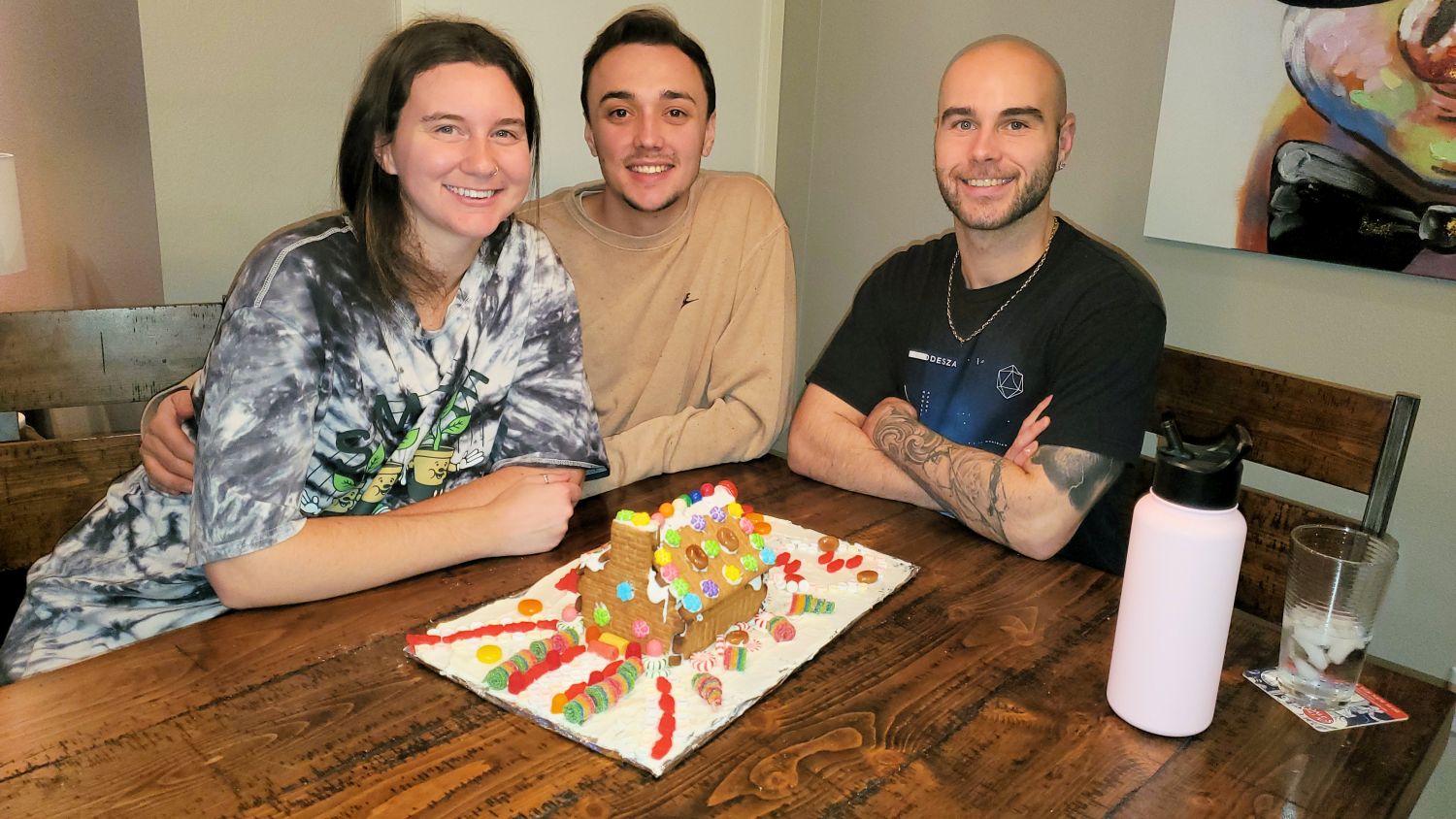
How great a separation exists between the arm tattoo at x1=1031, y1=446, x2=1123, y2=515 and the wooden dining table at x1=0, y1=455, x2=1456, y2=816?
30cm

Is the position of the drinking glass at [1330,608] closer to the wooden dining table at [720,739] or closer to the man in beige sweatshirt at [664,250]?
the wooden dining table at [720,739]

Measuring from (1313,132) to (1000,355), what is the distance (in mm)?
921

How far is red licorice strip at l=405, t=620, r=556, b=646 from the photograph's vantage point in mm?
1097

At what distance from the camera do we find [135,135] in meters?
2.61

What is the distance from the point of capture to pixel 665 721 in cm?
98

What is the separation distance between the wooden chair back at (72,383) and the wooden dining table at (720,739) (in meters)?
0.64

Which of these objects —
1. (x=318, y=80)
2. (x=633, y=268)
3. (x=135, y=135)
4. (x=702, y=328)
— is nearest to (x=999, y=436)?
(x=702, y=328)

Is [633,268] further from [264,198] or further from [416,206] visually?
[264,198]

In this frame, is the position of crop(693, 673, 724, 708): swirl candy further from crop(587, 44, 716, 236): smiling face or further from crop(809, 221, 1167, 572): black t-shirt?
crop(587, 44, 716, 236): smiling face

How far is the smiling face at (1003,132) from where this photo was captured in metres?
1.70

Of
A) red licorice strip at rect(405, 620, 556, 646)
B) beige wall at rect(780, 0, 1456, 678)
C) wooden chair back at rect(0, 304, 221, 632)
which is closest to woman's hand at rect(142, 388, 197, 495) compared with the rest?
wooden chair back at rect(0, 304, 221, 632)

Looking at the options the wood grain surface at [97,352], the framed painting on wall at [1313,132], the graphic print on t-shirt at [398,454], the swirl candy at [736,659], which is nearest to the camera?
the swirl candy at [736,659]

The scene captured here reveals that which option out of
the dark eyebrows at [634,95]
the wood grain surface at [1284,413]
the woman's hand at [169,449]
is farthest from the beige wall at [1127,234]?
the woman's hand at [169,449]

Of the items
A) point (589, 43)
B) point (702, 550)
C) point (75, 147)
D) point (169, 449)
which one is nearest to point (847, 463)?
point (702, 550)
